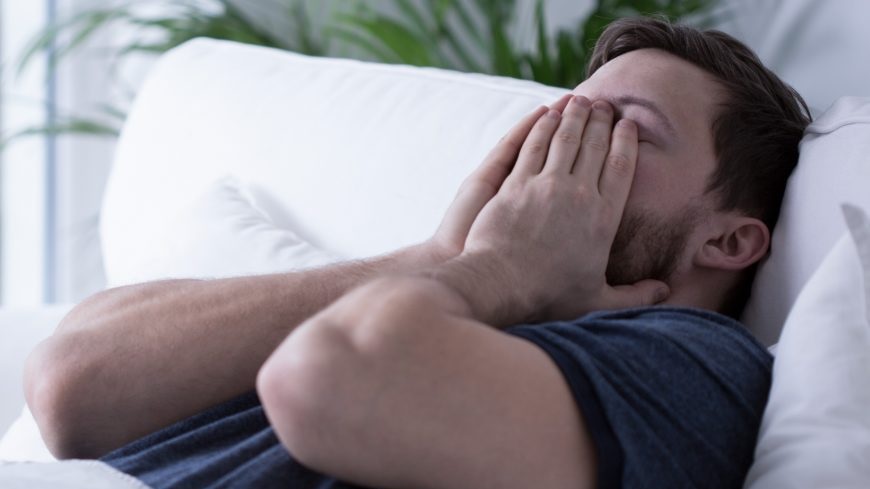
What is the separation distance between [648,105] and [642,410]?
47 cm

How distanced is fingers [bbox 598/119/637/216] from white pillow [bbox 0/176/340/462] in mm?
379

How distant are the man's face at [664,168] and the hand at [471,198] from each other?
5.2 inches

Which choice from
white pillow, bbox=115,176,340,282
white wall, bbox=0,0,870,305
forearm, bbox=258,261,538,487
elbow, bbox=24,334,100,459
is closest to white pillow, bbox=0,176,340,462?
white pillow, bbox=115,176,340,282

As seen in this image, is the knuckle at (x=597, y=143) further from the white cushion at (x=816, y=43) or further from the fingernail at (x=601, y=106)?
the white cushion at (x=816, y=43)

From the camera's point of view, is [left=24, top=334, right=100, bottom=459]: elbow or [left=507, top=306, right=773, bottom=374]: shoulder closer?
[left=507, top=306, right=773, bottom=374]: shoulder

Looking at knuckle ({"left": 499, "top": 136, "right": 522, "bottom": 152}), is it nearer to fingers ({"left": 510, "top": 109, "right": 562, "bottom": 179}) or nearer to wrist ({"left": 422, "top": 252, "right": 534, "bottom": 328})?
fingers ({"left": 510, "top": 109, "right": 562, "bottom": 179})

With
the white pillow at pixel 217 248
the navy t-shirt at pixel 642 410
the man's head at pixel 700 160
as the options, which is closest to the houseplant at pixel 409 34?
the man's head at pixel 700 160

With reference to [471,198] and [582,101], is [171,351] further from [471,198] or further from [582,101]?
[582,101]

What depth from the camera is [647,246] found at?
1.17 m

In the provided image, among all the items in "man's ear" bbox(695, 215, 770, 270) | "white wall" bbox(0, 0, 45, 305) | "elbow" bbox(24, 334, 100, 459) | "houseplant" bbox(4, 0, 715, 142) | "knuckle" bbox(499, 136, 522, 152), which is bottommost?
"white wall" bbox(0, 0, 45, 305)

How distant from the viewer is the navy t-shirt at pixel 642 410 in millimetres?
826

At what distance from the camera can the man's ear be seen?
3.96 feet

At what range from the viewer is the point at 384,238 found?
140 cm

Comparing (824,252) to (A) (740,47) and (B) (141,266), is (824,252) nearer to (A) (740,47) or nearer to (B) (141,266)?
(A) (740,47)
